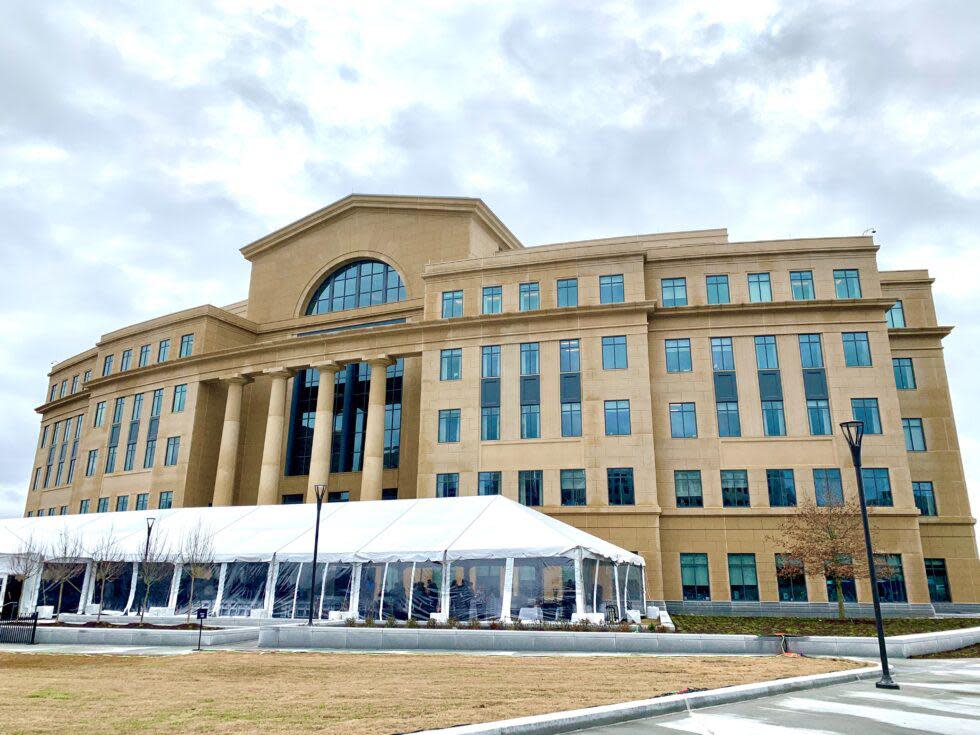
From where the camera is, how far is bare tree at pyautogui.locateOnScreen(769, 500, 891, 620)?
34.8 metres

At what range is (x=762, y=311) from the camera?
149 feet

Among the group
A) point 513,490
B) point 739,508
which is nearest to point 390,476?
point 513,490

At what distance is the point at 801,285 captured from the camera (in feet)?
→ 151

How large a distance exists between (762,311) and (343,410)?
3013 cm

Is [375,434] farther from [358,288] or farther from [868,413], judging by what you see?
[868,413]

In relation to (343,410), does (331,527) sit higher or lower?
lower

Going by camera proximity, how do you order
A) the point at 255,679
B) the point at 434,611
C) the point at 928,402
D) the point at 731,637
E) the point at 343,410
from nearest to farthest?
the point at 255,679, the point at 731,637, the point at 434,611, the point at 928,402, the point at 343,410

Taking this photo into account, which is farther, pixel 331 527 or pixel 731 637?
pixel 331 527

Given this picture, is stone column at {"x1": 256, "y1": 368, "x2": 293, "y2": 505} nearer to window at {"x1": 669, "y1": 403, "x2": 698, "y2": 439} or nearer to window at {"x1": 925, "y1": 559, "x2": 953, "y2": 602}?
window at {"x1": 669, "y1": 403, "x2": 698, "y2": 439}

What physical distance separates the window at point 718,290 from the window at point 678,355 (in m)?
3.22

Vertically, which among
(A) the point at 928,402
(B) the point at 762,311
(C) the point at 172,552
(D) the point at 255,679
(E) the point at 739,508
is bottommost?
(D) the point at 255,679

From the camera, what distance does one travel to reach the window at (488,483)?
44.8 metres

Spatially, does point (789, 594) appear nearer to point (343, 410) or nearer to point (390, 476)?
point (390, 476)

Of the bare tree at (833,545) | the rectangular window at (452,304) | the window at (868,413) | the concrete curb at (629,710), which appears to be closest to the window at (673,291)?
the window at (868,413)
